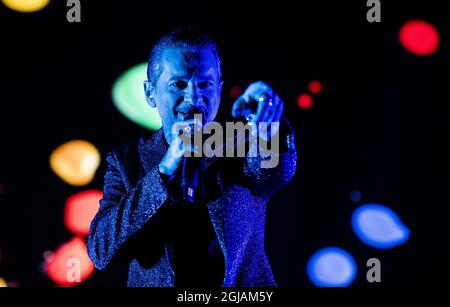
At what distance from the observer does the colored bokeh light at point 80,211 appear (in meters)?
1.82

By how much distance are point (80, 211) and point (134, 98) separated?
1.43 ft

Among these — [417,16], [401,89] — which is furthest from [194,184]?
[417,16]

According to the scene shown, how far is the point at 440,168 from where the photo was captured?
183 cm

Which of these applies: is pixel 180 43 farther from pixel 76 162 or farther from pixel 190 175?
pixel 76 162

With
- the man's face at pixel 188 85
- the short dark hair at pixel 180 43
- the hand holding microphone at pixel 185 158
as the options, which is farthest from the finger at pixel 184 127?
the short dark hair at pixel 180 43

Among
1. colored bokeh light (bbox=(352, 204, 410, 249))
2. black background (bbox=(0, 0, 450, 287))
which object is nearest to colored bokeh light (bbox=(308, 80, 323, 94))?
black background (bbox=(0, 0, 450, 287))

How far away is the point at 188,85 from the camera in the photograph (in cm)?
114

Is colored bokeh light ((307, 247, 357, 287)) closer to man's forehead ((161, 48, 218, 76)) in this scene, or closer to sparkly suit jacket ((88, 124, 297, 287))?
sparkly suit jacket ((88, 124, 297, 287))

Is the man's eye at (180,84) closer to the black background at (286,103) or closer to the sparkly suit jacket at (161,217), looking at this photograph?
the sparkly suit jacket at (161,217)

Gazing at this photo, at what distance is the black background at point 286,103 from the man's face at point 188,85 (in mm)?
621

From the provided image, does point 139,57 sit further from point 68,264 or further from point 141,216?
point 141,216

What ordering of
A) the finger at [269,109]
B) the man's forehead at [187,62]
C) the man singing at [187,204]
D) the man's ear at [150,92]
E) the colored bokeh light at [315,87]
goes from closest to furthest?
1. the finger at [269,109]
2. the man singing at [187,204]
3. the man's forehead at [187,62]
4. the man's ear at [150,92]
5. the colored bokeh light at [315,87]

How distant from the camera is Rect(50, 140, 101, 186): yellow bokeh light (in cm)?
181

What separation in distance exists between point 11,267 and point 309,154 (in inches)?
43.3
